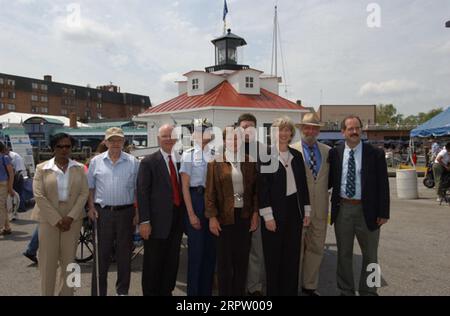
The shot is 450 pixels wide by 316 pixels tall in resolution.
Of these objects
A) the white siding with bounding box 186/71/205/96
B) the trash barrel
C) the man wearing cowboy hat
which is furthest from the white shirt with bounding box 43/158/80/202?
the white siding with bounding box 186/71/205/96

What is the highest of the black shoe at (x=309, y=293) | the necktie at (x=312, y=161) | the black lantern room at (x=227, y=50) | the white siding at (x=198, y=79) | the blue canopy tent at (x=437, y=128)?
the black lantern room at (x=227, y=50)

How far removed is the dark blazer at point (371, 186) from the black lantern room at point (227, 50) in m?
23.7

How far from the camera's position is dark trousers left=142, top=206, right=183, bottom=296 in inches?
168

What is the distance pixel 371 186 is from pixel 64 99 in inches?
3934

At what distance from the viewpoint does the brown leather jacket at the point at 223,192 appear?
3949 mm

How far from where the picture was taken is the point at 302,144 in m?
4.91

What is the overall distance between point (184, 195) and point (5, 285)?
3.07m

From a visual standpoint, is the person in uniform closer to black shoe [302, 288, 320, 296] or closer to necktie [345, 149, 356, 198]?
black shoe [302, 288, 320, 296]

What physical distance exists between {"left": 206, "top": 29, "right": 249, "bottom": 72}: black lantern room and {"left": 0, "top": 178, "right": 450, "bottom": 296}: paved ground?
2032 centimetres

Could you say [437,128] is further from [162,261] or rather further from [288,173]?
[162,261]

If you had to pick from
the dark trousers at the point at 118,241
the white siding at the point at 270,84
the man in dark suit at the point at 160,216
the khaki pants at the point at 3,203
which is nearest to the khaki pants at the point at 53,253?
the dark trousers at the point at 118,241

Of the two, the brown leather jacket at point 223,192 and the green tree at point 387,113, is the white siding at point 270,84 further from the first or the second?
the green tree at point 387,113
